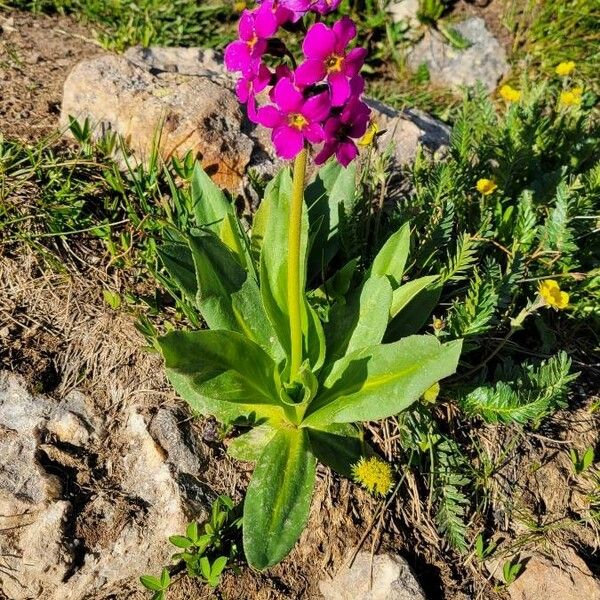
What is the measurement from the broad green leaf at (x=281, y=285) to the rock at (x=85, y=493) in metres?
0.62

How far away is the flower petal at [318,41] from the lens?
1.82 metres

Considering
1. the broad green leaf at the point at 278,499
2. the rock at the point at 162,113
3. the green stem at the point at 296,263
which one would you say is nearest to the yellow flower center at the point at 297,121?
the green stem at the point at 296,263

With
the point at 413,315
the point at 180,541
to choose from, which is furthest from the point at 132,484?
the point at 413,315

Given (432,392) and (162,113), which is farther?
(162,113)

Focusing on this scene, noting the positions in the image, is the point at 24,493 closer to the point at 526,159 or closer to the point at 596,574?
the point at 596,574

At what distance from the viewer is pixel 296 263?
A: 2305 mm

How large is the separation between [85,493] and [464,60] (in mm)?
4165

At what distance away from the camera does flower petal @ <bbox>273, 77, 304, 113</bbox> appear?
191 centimetres

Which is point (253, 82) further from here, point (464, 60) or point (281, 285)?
point (464, 60)

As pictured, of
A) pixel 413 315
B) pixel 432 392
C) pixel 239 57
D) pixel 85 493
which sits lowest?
pixel 85 493

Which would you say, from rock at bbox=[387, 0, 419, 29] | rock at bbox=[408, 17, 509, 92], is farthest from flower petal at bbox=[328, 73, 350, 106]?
rock at bbox=[387, 0, 419, 29]

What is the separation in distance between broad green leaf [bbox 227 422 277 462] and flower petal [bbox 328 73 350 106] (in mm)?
1370

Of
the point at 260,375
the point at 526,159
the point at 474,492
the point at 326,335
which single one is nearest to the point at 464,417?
the point at 474,492

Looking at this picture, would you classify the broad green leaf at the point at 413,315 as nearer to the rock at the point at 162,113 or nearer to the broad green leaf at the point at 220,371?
the broad green leaf at the point at 220,371
